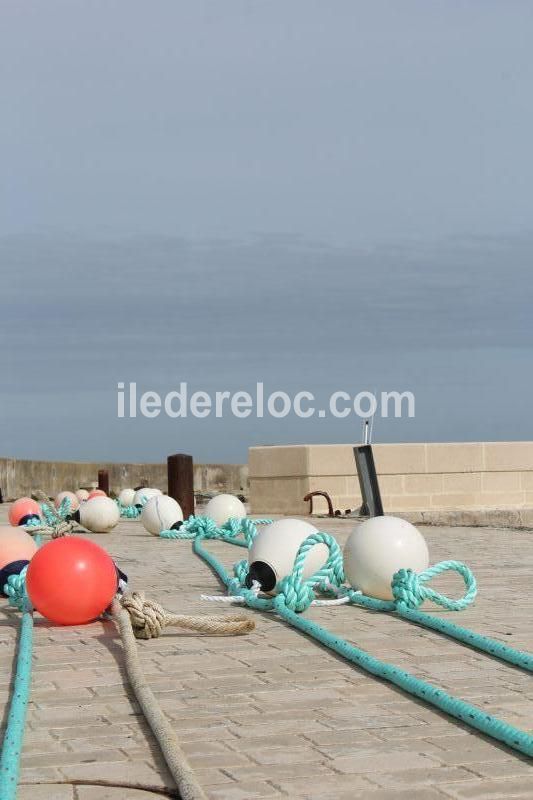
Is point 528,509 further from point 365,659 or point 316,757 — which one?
point 316,757

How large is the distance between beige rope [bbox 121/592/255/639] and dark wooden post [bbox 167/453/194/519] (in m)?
11.2

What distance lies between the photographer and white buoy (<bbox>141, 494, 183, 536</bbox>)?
13.9 m

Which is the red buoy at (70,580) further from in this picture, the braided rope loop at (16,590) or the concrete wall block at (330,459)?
the concrete wall block at (330,459)

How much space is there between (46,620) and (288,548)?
5.17 ft

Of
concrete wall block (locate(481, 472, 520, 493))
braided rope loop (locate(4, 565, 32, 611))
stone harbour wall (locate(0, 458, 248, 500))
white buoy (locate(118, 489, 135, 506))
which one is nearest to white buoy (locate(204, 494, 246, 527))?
white buoy (locate(118, 489, 135, 506))

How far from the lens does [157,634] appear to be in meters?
6.17

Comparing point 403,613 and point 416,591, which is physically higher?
point 416,591

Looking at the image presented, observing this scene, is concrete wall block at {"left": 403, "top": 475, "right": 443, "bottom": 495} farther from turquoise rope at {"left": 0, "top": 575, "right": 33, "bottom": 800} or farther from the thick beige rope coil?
turquoise rope at {"left": 0, "top": 575, "right": 33, "bottom": 800}

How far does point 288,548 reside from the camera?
744 cm

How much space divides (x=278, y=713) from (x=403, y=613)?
2581 millimetres

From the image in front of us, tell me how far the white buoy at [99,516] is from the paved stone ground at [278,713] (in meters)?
7.26

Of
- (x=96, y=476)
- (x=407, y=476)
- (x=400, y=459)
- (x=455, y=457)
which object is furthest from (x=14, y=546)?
(x=96, y=476)

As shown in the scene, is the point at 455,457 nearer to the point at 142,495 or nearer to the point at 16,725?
the point at 142,495

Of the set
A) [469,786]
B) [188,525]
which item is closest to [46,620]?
[469,786]
